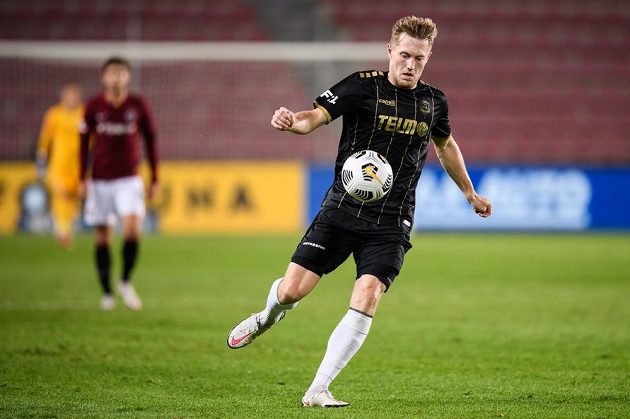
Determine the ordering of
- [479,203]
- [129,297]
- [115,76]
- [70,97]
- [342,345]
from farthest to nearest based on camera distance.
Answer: [70,97] → [129,297] → [115,76] → [479,203] → [342,345]

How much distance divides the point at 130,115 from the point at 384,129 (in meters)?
5.15

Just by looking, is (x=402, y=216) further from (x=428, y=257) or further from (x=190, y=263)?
(x=428, y=257)

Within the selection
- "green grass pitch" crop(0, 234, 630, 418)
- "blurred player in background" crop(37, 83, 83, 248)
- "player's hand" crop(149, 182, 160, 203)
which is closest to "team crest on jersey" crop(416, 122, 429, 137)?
"green grass pitch" crop(0, 234, 630, 418)

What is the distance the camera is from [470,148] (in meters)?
23.6

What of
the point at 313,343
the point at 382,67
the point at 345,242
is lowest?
the point at 313,343

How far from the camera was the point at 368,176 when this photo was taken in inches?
225

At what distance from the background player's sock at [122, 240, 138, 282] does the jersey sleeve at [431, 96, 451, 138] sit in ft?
16.4

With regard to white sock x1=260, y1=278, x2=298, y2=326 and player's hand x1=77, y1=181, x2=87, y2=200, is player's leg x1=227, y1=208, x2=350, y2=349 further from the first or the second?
player's hand x1=77, y1=181, x2=87, y2=200

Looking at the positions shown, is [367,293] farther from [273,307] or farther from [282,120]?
[282,120]

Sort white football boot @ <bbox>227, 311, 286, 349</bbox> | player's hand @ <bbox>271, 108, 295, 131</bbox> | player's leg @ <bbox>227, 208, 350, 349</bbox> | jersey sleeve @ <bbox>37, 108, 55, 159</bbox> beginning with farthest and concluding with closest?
1. jersey sleeve @ <bbox>37, 108, 55, 159</bbox>
2. white football boot @ <bbox>227, 311, 286, 349</bbox>
3. player's leg @ <bbox>227, 208, 350, 349</bbox>
4. player's hand @ <bbox>271, 108, 295, 131</bbox>

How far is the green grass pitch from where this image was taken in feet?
18.8

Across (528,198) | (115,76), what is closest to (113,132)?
(115,76)

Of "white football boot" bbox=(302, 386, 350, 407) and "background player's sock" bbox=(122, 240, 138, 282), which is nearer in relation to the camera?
"white football boot" bbox=(302, 386, 350, 407)

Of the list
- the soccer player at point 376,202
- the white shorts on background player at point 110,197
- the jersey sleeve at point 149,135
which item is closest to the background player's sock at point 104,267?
the white shorts on background player at point 110,197
